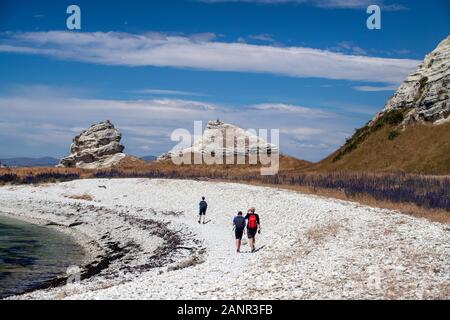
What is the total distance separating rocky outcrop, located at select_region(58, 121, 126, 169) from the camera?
312ft

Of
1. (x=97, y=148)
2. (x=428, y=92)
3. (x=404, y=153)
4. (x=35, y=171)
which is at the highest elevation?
(x=428, y=92)

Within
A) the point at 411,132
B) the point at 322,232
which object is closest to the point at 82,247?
the point at 322,232

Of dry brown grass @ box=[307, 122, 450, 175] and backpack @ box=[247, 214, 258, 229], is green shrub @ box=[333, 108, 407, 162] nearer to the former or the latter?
dry brown grass @ box=[307, 122, 450, 175]

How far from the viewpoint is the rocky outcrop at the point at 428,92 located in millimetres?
77169

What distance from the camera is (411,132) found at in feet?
257

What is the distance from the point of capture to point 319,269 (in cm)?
1906

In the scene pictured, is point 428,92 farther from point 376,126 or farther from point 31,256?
point 31,256

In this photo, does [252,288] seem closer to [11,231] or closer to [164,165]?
[11,231]

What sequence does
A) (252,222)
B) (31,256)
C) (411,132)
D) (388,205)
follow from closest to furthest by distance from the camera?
(252,222), (31,256), (388,205), (411,132)

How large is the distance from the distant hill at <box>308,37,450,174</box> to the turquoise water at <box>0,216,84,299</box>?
159 feet

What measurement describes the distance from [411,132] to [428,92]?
776 centimetres

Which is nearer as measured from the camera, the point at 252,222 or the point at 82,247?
the point at 252,222

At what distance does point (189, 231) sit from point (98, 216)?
15.8m

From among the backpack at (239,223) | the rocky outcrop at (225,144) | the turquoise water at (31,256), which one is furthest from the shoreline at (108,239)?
the rocky outcrop at (225,144)
